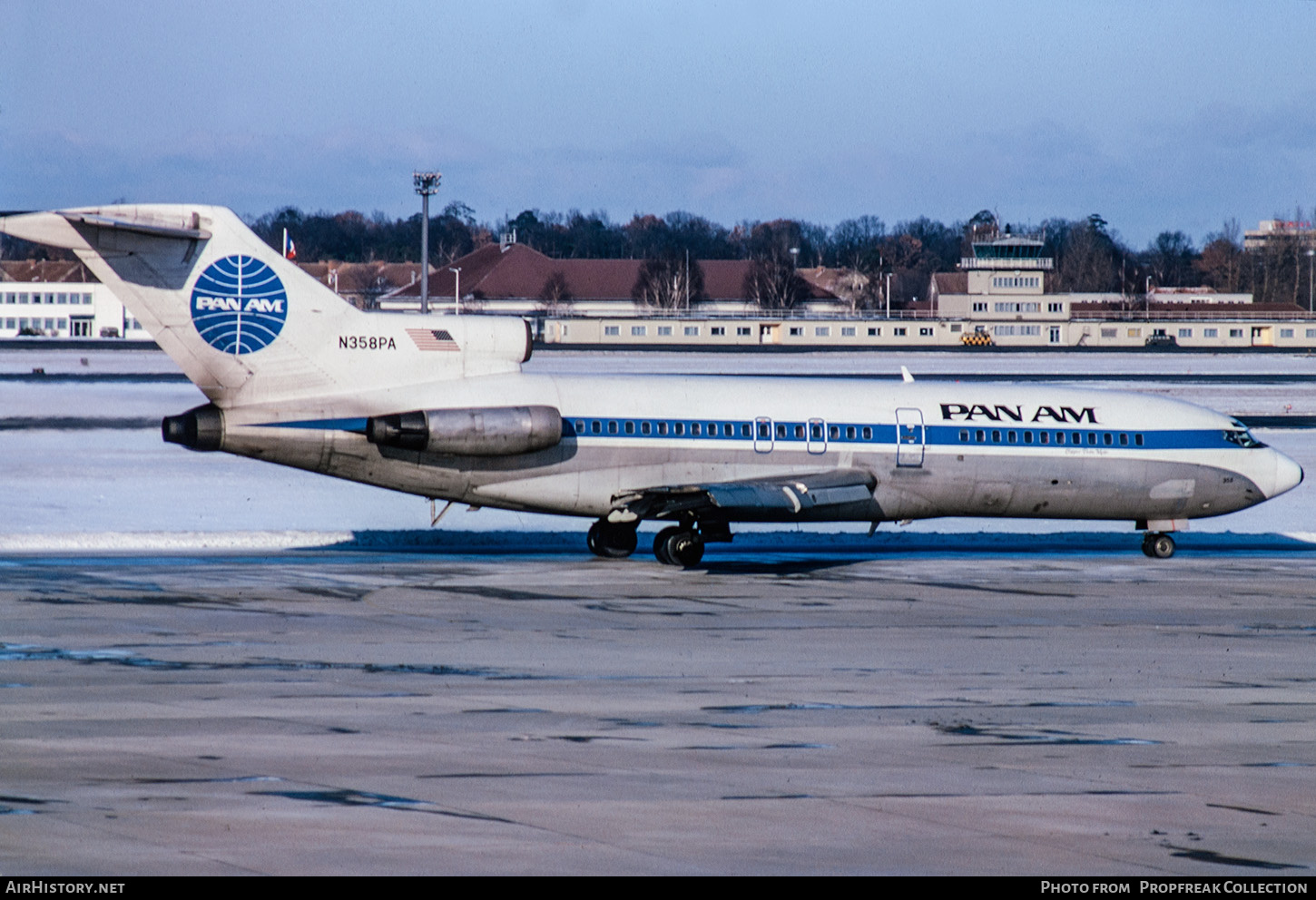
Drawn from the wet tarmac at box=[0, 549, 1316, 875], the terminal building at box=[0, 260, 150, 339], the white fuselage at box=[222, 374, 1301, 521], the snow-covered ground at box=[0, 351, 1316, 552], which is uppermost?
the terminal building at box=[0, 260, 150, 339]

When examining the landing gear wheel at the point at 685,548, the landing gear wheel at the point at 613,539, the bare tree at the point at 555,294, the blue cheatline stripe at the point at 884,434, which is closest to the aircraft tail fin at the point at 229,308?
the blue cheatline stripe at the point at 884,434

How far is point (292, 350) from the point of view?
2409cm

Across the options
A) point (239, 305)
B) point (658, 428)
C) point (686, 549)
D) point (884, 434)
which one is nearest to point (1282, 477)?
point (884, 434)

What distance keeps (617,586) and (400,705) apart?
Result: 8.82 metres

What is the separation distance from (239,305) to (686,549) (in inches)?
303

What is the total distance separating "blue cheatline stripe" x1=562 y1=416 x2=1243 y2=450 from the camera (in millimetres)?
25562

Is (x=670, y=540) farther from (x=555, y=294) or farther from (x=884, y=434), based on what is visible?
(x=555, y=294)

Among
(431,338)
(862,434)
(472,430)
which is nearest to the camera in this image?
(472,430)

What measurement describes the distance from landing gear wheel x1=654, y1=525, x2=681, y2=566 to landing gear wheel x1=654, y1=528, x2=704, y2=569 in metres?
0.10

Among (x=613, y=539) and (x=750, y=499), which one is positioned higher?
(x=750, y=499)

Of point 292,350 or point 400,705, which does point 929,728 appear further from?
point 292,350

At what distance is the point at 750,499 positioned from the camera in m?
24.8

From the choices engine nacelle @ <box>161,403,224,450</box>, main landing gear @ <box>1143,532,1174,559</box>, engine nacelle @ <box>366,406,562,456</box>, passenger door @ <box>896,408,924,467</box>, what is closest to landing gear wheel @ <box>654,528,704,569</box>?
engine nacelle @ <box>366,406,562,456</box>

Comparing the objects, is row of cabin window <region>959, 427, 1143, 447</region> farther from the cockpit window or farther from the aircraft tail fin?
the aircraft tail fin
